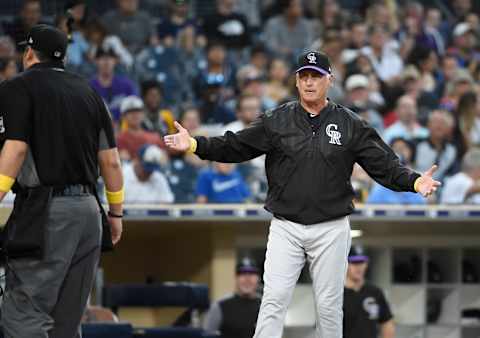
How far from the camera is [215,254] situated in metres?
11.4

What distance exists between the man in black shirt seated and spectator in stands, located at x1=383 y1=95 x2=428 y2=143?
3.71m

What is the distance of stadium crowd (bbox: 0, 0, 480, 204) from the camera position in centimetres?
1177

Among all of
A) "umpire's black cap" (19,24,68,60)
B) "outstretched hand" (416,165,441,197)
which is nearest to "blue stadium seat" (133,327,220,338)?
"outstretched hand" (416,165,441,197)

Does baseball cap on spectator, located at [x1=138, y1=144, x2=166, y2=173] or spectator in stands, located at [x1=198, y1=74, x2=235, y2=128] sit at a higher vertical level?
spectator in stands, located at [x1=198, y1=74, x2=235, y2=128]

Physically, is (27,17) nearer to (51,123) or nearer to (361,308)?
(361,308)

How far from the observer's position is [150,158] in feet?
36.7

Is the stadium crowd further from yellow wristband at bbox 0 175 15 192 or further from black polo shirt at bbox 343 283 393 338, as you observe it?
yellow wristband at bbox 0 175 15 192

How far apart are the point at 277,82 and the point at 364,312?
5155 millimetres

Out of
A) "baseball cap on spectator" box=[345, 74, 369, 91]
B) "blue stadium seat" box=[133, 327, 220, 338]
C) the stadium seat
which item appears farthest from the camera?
"baseball cap on spectator" box=[345, 74, 369, 91]

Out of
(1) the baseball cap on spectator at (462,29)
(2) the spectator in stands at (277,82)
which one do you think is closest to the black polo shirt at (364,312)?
(2) the spectator in stands at (277,82)

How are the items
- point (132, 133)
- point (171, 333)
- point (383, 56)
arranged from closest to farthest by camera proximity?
point (171, 333) < point (132, 133) < point (383, 56)

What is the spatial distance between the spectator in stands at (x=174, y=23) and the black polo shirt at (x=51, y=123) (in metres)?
8.34

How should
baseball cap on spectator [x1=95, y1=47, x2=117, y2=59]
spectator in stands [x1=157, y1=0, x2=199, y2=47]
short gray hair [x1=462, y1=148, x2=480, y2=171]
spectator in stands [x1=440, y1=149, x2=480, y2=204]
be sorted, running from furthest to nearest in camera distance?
spectator in stands [x1=157, y1=0, x2=199, y2=47] < baseball cap on spectator [x1=95, y1=47, x2=117, y2=59] < short gray hair [x1=462, y1=148, x2=480, y2=171] < spectator in stands [x1=440, y1=149, x2=480, y2=204]

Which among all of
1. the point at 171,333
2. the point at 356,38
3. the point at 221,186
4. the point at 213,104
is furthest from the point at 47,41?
the point at 356,38
